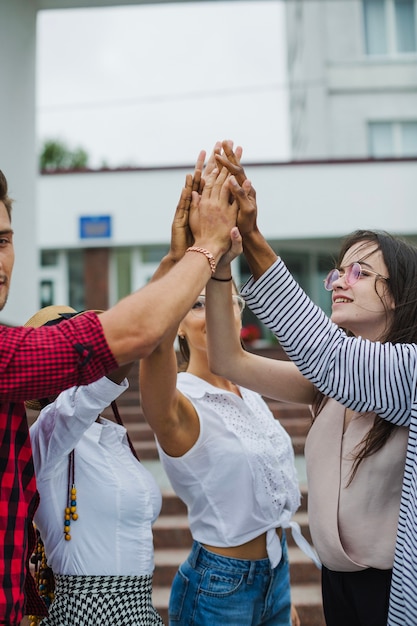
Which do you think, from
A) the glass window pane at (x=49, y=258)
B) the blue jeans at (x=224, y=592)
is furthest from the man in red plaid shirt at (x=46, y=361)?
the glass window pane at (x=49, y=258)

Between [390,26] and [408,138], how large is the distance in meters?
2.86

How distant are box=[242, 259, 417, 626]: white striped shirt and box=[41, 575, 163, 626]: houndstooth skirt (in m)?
0.67

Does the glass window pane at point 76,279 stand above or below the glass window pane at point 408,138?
below

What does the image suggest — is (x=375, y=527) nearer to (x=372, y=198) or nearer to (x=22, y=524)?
(x=22, y=524)

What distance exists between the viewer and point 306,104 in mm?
18688

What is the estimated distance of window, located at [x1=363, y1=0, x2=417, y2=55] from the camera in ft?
57.1

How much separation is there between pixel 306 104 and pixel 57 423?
17991 mm

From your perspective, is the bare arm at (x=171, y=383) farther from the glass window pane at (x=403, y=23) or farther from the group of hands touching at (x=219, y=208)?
the glass window pane at (x=403, y=23)

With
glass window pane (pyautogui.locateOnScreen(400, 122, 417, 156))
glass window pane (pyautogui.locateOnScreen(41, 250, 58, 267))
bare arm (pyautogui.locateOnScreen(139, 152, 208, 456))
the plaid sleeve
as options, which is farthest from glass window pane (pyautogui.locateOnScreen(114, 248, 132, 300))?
the plaid sleeve

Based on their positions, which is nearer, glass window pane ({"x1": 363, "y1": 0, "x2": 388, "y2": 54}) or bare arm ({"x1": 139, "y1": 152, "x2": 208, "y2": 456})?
bare arm ({"x1": 139, "y1": 152, "x2": 208, "y2": 456})

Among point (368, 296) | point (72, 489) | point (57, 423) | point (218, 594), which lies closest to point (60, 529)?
point (72, 489)

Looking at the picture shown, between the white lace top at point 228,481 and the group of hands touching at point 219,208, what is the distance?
72cm

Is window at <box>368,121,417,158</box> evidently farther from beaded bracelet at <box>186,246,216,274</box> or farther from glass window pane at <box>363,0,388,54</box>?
beaded bracelet at <box>186,246,216,274</box>

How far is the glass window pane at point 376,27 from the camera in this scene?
688 inches
